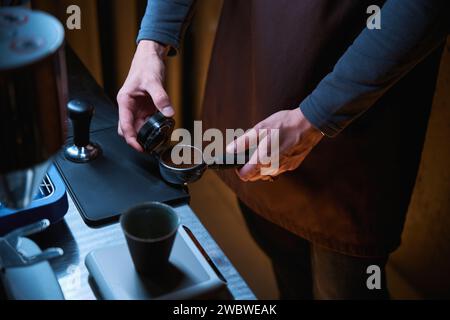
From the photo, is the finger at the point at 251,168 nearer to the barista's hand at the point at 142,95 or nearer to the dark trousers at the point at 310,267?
the barista's hand at the point at 142,95

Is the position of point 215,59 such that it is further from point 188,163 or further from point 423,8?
point 423,8

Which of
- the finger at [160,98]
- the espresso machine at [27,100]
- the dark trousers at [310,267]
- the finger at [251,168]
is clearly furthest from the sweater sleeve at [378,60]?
the espresso machine at [27,100]

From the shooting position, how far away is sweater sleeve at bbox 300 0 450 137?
0.91m

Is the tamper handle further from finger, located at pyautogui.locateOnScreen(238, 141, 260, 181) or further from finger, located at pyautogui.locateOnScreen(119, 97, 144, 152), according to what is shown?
finger, located at pyautogui.locateOnScreen(238, 141, 260, 181)

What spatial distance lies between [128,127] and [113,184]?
130mm

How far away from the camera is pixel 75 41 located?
1803mm

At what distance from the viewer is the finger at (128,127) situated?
1.04m

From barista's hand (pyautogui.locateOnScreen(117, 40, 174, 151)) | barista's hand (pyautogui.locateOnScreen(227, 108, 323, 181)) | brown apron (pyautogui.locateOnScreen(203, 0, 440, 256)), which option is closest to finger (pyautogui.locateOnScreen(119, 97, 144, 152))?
barista's hand (pyautogui.locateOnScreen(117, 40, 174, 151))

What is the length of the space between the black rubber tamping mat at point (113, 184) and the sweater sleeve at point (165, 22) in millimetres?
296

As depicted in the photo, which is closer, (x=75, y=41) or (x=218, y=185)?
(x=75, y=41)

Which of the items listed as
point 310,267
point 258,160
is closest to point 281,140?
point 258,160

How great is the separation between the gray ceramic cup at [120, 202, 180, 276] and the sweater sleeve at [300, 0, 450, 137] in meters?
0.39
